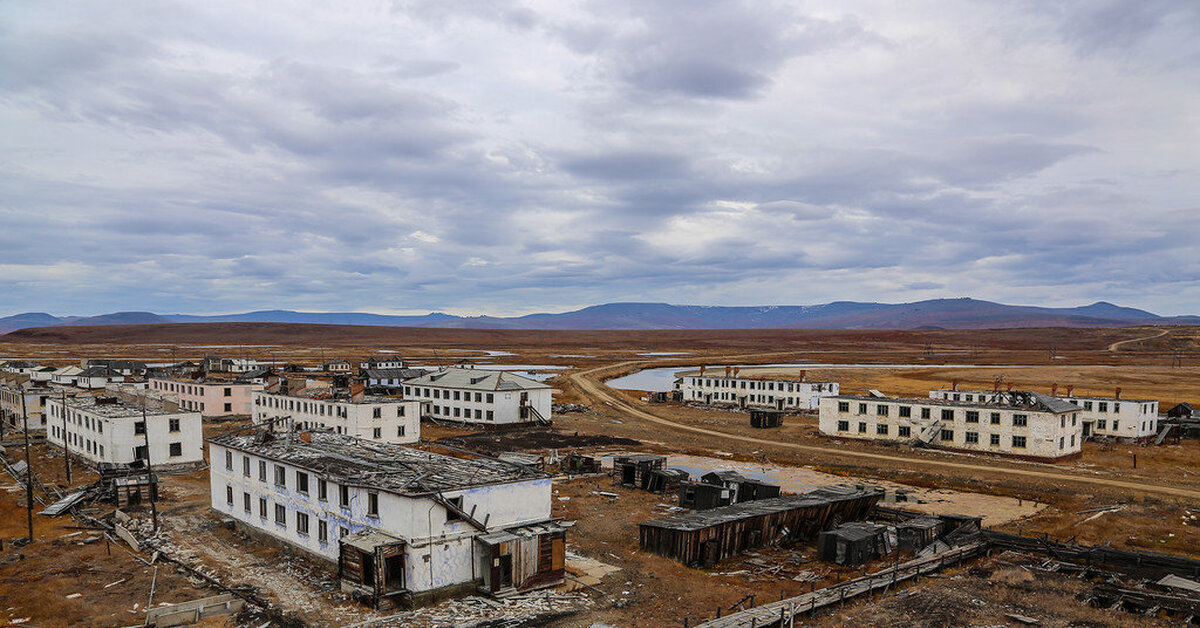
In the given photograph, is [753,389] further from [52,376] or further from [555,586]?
[52,376]

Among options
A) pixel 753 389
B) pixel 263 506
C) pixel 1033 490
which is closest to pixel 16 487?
pixel 263 506

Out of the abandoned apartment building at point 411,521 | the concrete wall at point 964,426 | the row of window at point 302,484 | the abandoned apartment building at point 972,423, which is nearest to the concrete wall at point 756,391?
the concrete wall at point 964,426

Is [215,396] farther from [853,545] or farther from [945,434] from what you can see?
[945,434]

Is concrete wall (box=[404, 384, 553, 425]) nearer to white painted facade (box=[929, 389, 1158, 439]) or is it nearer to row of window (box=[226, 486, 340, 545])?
row of window (box=[226, 486, 340, 545])

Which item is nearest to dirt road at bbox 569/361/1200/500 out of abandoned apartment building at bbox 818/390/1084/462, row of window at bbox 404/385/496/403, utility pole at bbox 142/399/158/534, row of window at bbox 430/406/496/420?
abandoned apartment building at bbox 818/390/1084/462

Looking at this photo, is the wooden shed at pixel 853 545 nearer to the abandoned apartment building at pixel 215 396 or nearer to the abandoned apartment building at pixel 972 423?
the abandoned apartment building at pixel 972 423

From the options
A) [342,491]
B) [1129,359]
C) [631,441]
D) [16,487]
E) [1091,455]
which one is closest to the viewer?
[342,491]
